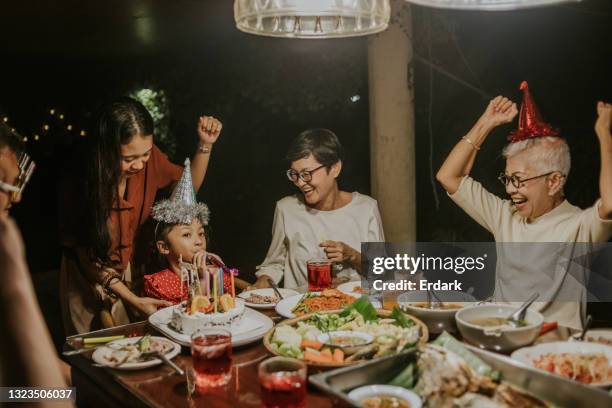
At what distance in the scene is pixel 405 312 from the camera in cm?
175

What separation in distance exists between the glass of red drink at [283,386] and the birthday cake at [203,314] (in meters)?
0.50

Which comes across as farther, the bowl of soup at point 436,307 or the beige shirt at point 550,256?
the beige shirt at point 550,256

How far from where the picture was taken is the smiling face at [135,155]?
2.84 metres

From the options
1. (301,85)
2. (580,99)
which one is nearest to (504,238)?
(580,99)

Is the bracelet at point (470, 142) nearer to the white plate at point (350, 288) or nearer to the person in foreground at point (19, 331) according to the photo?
the white plate at point (350, 288)

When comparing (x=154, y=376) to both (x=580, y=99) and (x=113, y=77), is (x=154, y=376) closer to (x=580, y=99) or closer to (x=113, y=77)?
(x=113, y=77)

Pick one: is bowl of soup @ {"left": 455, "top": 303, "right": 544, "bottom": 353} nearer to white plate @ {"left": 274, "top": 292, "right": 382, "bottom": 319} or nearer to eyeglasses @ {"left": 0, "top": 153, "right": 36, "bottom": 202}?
white plate @ {"left": 274, "top": 292, "right": 382, "bottom": 319}

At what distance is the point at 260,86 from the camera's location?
3348mm

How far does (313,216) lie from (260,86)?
2.72 feet

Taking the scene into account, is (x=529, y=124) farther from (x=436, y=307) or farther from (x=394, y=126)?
(x=436, y=307)

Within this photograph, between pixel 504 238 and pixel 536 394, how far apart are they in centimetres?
187

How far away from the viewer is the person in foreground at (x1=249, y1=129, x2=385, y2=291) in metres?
3.22

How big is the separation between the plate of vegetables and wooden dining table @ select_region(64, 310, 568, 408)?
8 centimetres

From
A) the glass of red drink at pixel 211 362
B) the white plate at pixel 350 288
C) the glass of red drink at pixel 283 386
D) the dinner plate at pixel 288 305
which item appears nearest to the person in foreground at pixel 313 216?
the white plate at pixel 350 288
